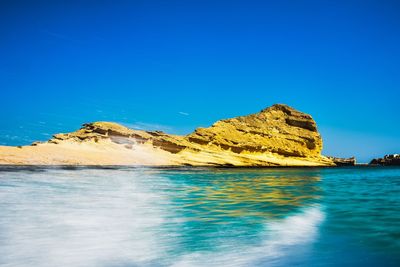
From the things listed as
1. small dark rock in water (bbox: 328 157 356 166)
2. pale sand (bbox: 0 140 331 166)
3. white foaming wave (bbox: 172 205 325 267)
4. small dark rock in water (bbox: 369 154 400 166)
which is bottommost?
white foaming wave (bbox: 172 205 325 267)

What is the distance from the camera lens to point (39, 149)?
37.0 meters

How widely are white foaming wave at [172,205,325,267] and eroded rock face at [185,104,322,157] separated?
4575 cm

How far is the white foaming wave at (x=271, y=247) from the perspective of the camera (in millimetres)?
4969

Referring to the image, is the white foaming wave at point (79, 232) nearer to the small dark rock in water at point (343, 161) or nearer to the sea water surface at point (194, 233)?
the sea water surface at point (194, 233)

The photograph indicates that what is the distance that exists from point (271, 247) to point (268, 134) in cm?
5738

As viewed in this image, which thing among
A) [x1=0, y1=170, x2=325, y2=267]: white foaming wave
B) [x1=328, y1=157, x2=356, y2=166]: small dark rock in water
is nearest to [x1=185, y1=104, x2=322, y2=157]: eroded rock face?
[x1=328, y1=157, x2=356, y2=166]: small dark rock in water

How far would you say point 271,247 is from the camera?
575 centimetres

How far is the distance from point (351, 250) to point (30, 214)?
263 inches

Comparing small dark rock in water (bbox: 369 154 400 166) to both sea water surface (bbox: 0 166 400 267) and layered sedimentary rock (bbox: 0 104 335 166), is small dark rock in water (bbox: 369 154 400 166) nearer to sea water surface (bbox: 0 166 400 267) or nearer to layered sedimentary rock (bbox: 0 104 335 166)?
layered sedimentary rock (bbox: 0 104 335 166)

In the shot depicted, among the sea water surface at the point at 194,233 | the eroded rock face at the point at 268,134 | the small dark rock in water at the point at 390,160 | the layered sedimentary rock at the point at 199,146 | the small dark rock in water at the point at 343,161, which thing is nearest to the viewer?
the sea water surface at the point at 194,233

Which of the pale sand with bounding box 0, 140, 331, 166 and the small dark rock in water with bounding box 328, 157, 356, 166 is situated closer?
the pale sand with bounding box 0, 140, 331, 166

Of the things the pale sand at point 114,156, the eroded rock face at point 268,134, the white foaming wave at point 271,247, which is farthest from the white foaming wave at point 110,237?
the eroded rock face at point 268,134

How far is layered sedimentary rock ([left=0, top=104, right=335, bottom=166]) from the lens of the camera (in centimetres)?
3888

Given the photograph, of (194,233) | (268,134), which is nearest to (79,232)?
(194,233)
